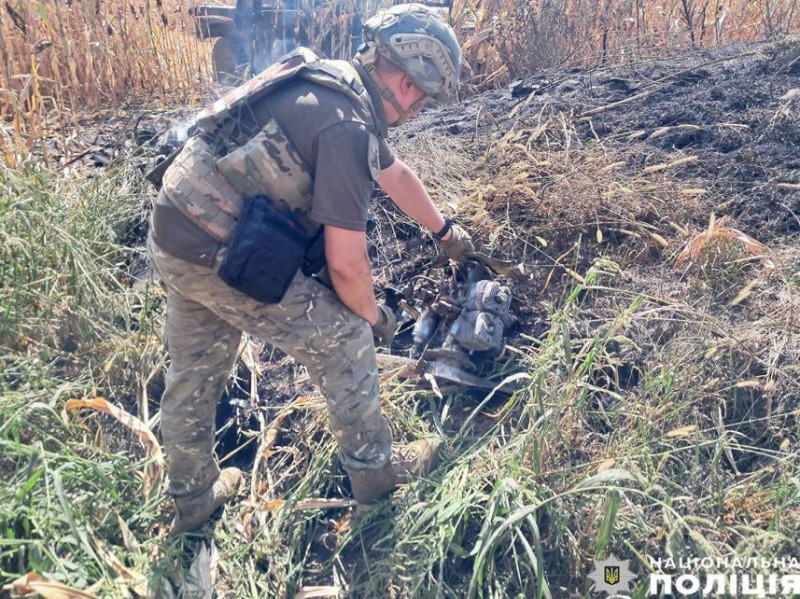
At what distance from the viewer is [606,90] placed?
15.9 feet

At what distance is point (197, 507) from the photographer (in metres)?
2.80

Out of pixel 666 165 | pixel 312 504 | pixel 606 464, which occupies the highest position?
pixel 666 165

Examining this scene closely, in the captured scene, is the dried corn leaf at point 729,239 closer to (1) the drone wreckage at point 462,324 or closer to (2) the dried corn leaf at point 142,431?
(1) the drone wreckage at point 462,324

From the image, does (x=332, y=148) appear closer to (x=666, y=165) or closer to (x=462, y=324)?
(x=462, y=324)

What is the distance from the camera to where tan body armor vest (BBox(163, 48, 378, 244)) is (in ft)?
7.43

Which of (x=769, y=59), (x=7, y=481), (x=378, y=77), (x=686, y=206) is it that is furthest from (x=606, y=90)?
(x=7, y=481)

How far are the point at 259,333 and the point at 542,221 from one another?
1.89 meters

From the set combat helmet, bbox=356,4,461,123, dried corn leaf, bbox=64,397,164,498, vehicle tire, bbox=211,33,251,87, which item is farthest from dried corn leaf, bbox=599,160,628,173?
vehicle tire, bbox=211,33,251,87

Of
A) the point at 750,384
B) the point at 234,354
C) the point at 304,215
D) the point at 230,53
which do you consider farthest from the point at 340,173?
the point at 230,53

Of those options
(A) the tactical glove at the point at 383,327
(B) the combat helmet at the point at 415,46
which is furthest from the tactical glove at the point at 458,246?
(B) the combat helmet at the point at 415,46

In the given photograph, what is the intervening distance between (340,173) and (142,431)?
169cm

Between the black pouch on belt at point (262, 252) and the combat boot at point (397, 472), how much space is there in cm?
85

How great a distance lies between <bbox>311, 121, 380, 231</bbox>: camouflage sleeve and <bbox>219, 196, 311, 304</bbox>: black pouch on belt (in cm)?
15

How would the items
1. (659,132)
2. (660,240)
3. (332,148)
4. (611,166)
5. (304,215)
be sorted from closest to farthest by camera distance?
(332,148), (304,215), (660,240), (611,166), (659,132)
